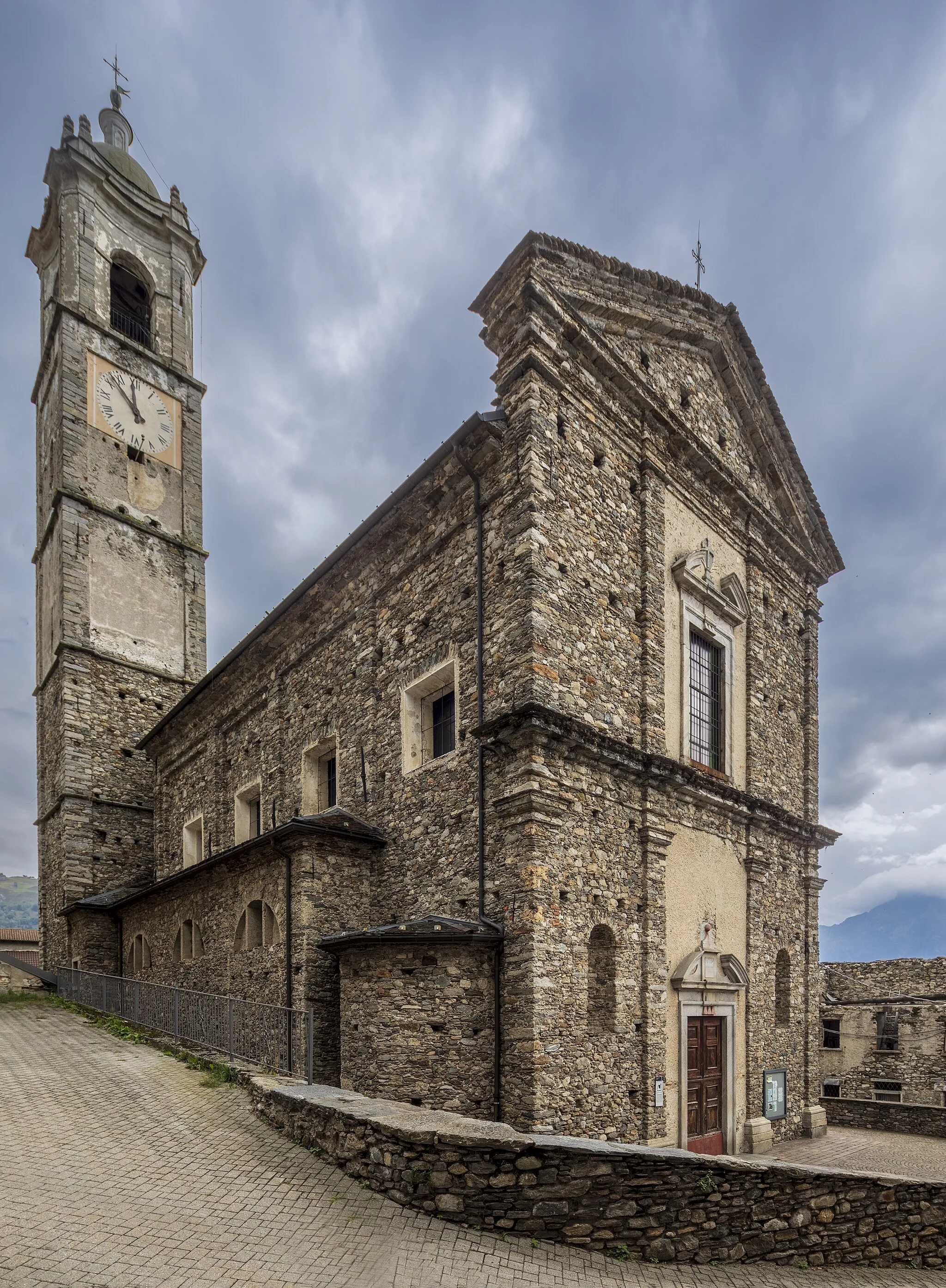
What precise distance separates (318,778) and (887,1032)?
16.8 m

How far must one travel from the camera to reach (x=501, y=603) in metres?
10.6

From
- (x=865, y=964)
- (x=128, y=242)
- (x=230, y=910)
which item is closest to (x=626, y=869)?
(x=230, y=910)

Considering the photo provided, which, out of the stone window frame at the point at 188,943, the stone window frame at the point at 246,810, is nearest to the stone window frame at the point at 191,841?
the stone window frame at the point at 246,810

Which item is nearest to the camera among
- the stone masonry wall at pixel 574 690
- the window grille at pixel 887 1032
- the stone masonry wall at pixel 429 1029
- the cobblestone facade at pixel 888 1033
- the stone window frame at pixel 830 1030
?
the stone masonry wall at pixel 429 1029

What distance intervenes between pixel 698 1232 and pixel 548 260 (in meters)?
12.3

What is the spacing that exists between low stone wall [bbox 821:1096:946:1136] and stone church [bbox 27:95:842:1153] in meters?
2.83

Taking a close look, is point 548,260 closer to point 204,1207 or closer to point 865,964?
point 204,1207

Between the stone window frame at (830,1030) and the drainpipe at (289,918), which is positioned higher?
the drainpipe at (289,918)

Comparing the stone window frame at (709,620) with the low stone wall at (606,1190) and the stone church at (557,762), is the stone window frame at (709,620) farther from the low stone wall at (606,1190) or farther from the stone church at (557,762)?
the low stone wall at (606,1190)

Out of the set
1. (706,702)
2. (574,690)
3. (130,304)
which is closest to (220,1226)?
(574,690)

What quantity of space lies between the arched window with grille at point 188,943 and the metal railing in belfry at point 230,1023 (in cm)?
122

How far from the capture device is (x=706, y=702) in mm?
14141

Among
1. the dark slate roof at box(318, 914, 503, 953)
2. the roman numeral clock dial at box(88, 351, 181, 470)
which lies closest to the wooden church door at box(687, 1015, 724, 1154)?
the dark slate roof at box(318, 914, 503, 953)

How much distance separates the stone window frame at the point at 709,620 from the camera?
13109 mm
